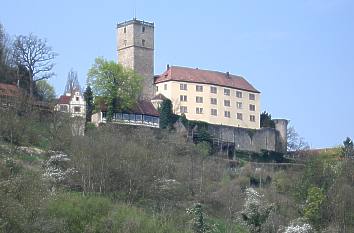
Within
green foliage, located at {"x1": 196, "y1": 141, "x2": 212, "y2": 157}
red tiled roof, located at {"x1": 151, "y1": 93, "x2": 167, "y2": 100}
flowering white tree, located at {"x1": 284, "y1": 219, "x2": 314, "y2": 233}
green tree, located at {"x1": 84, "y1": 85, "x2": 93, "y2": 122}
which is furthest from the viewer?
red tiled roof, located at {"x1": 151, "y1": 93, "x2": 167, "y2": 100}

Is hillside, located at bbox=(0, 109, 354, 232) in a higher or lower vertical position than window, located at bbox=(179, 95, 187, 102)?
lower

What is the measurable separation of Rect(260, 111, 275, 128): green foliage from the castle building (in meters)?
0.70

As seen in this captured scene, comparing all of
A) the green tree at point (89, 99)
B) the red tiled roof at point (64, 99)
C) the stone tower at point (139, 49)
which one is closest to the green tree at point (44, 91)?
the red tiled roof at point (64, 99)

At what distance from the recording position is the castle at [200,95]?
79.1m

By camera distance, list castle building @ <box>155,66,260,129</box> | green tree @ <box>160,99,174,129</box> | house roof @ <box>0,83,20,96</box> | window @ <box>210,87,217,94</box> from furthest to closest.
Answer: window @ <box>210,87,217,94</box> → castle building @ <box>155,66,260,129</box> → green tree @ <box>160,99,174,129</box> → house roof @ <box>0,83,20,96</box>

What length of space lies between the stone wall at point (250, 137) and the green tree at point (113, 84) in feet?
27.6

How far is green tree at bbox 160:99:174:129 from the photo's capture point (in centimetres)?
7281

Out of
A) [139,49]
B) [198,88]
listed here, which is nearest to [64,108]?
[139,49]

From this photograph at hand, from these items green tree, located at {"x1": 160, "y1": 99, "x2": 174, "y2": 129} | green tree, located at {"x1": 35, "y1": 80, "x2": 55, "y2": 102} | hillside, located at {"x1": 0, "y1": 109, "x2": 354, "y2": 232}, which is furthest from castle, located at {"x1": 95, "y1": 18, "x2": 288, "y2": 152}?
hillside, located at {"x1": 0, "y1": 109, "x2": 354, "y2": 232}

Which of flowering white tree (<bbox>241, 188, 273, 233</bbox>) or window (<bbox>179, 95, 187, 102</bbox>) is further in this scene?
window (<bbox>179, 95, 187, 102</bbox>)

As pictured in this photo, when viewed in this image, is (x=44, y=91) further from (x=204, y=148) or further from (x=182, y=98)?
(x=204, y=148)

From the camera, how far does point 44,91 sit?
251 feet

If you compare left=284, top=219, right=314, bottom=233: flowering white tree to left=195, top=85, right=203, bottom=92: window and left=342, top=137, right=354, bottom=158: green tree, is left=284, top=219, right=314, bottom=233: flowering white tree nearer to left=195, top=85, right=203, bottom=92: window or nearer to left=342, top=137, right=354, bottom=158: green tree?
left=342, top=137, right=354, bottom=158: green tree

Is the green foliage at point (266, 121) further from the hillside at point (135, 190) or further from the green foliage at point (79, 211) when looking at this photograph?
the green foliage at point (79, 211)
